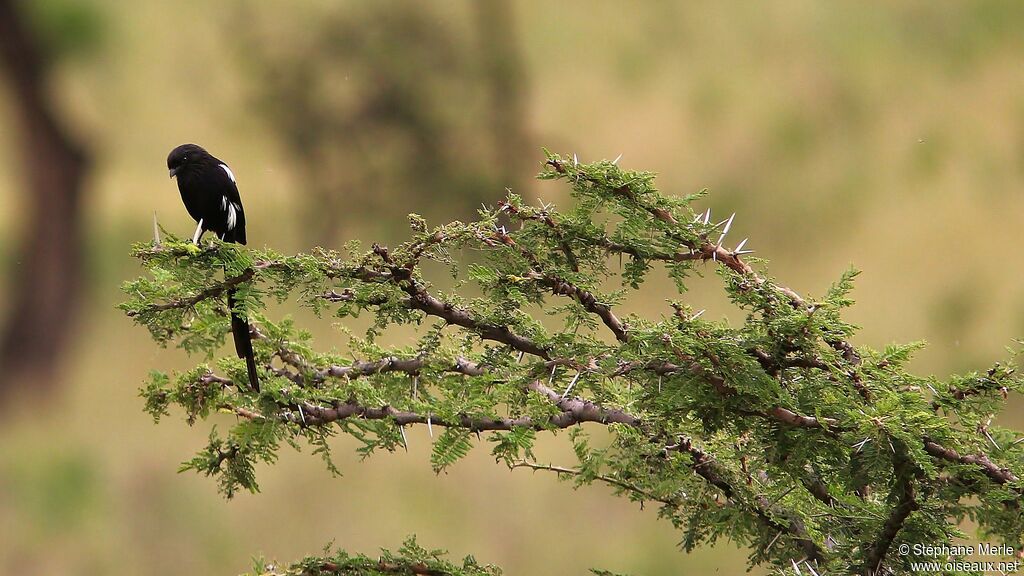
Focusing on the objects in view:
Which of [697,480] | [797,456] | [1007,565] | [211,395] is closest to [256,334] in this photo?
[211,395]

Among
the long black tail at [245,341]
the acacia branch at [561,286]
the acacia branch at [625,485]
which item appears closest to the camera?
the acacia branch at [561,286]

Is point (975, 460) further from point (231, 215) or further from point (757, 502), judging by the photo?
point (231, 215)

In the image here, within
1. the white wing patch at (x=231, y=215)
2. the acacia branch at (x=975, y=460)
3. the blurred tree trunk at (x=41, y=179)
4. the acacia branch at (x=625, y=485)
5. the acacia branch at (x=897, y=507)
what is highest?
the blurred tree trunk at (x=41, y=179)

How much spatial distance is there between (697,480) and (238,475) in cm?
89

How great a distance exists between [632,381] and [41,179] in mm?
5422

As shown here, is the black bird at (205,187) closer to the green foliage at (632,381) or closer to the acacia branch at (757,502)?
the green foliage at (632,381)

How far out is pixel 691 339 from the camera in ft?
4.81

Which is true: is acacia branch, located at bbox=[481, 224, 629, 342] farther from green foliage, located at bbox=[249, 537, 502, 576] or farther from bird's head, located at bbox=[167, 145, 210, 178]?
bird's head, located at bbox=[167, 145, 210, 178]

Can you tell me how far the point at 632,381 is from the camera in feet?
5.88

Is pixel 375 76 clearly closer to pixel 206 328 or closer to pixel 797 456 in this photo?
pixel 206 328

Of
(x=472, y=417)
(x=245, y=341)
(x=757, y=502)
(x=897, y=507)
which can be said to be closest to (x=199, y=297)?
(x=245, y=341)

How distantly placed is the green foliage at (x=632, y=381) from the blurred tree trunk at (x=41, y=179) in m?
4.57

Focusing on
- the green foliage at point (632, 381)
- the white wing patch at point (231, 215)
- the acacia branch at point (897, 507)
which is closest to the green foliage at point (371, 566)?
the green foliage at point (632, 381)

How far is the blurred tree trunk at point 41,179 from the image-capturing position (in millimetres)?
6098
